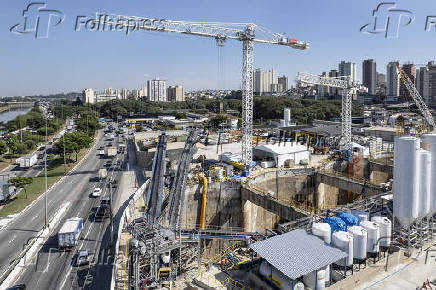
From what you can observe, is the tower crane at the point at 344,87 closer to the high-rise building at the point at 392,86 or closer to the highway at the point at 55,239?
the highway at the point at 55,239

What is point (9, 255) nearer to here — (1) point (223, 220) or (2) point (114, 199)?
(2) point (114, 199)

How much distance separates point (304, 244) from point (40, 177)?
3992cm

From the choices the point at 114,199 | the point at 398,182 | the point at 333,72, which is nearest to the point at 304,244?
the point at 398,182

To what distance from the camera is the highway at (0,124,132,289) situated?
1878cm

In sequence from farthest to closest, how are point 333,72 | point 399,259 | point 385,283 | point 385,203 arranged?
point 333,72 → point 385,203 → point 399,259 → point 385,283

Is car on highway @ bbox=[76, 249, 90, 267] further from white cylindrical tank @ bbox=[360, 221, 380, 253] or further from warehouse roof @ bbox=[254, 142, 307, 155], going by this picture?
warehouse roof @ bbox=[254, 142, 307, 155]

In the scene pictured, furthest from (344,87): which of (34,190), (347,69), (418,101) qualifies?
(347,69)

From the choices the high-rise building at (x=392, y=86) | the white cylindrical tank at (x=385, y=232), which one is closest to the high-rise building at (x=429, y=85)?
the high-rise building at (x=392, y=86)

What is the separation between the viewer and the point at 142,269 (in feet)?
54.9

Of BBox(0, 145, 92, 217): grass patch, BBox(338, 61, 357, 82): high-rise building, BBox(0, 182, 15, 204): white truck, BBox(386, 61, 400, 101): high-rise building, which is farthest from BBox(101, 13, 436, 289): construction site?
BBox(338, 61, 357, 82): high-rise building

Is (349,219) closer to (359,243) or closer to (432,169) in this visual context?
(359,243)

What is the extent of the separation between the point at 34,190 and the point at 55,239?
15.6 metres

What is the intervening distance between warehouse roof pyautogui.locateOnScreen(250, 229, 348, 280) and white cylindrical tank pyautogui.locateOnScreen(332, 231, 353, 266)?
70cm

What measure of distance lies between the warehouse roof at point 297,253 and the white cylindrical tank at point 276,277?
46cm
